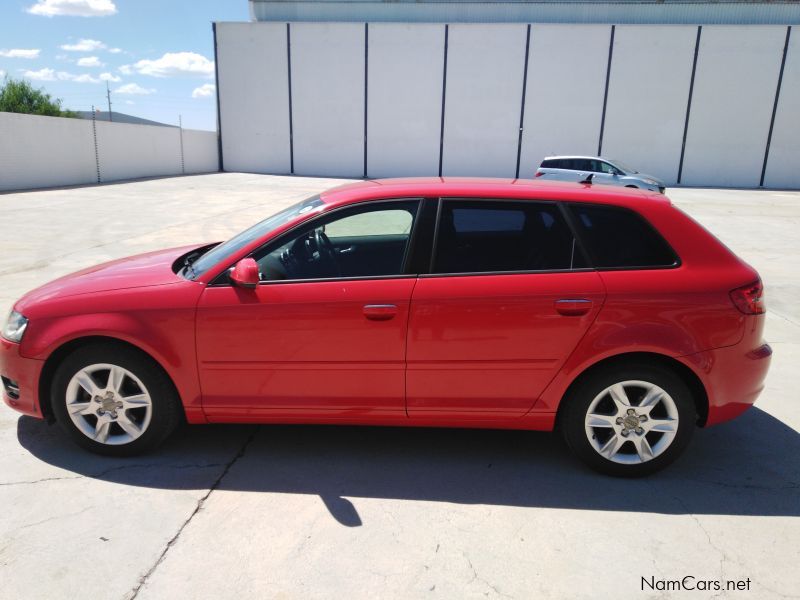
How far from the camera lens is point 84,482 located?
10.7 ft

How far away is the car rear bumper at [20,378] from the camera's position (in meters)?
3.39

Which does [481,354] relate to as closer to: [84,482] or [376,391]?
[376,391]

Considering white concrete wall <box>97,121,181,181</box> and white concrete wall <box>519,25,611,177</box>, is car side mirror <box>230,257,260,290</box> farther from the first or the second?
white concrete wall <box>519,25,611,177</box>

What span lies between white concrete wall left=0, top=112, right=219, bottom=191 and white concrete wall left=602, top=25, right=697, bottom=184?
21.7 meters

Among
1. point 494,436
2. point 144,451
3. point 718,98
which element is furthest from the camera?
point 718,98

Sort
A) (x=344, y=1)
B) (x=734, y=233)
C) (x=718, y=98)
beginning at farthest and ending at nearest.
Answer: (x=344, y=1) → (x=718, y=98) → (x=734, y=233)

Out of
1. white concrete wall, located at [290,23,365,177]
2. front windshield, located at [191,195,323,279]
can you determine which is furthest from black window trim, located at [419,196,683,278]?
white concrete wall, located at [290,23,365,177]

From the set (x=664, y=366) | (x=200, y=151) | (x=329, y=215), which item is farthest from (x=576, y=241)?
(x=200, y=151)

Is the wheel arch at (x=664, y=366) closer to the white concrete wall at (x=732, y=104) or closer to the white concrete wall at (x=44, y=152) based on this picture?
the white concrete wall at (x=44, y=152)

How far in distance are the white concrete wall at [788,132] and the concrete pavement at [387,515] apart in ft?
101

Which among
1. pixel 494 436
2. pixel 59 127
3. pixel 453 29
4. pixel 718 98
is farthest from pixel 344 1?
pixel 494 436

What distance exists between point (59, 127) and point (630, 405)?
78.1ft

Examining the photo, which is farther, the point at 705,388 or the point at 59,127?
the point at 59,127

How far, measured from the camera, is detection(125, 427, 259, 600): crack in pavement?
251cm
